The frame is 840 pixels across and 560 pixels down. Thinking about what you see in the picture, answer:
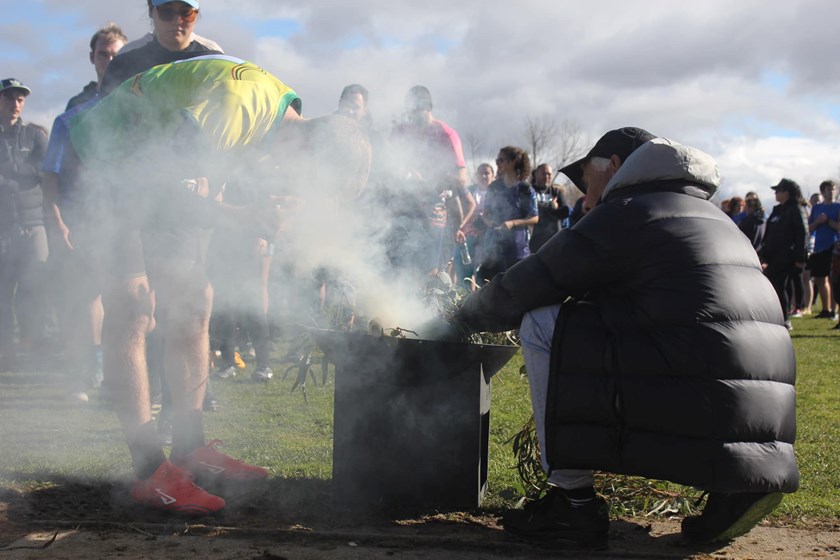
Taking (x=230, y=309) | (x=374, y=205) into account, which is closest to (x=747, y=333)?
(x=374, y=205)

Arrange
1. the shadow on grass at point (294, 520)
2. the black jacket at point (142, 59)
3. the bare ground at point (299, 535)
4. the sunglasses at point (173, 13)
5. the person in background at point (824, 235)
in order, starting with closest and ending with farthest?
the bare ground at point (299, 535), the shadow on grass at point (294, 520), the sunglasses at point (173, 13), the black jacket at point (142, 59), the person in background at point (824, 235)

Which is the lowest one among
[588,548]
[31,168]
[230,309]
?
[588,548]

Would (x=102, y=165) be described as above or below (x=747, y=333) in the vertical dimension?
above

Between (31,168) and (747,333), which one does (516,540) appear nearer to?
(747,333)

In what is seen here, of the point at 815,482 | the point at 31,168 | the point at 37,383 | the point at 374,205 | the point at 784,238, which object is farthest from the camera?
the point at 784,238

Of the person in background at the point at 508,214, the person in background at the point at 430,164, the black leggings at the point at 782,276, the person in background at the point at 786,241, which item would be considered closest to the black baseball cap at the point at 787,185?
the person in background at the point at 786,241

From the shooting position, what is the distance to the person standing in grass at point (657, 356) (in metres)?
2.51

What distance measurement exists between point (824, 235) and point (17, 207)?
10718 millimetres

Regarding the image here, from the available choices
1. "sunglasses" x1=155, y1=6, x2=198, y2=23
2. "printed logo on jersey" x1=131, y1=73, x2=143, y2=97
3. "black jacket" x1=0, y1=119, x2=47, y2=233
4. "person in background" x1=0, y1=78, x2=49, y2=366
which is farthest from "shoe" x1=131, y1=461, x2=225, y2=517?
"black jacket" x1=0, y1=119, x2=47, y2=233

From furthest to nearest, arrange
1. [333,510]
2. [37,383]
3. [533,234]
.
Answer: [533,234] < [37,383] < [333,510]

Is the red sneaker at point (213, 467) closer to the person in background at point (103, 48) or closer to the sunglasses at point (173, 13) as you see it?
the sunglasses at point (173, 13)

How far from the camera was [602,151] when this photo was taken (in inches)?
122

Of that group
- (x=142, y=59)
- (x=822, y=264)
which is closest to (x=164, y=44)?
(x=142, y=59)

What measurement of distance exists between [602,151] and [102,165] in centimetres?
197
